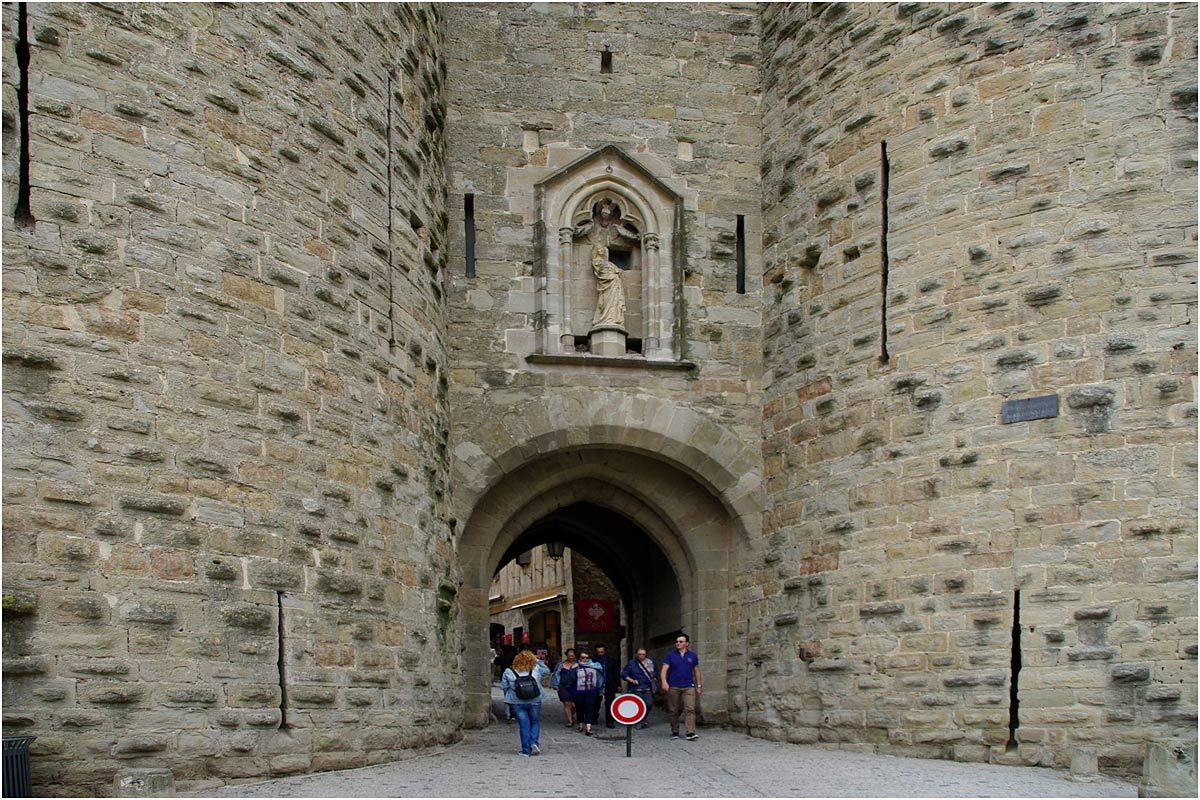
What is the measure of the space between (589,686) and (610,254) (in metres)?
4.24

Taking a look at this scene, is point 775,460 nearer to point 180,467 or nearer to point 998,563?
point 998,563

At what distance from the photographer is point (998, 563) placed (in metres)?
11.2

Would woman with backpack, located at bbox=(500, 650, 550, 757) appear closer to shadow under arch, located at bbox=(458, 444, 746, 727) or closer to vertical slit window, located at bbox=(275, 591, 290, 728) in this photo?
shadow under arch, located at bbox=(458, 444, 746, 727)

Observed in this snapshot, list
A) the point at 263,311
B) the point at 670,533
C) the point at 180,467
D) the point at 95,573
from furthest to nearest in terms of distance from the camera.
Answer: the point at 670,533, the point at 263,311, the point at 180,467, the point at 95,573

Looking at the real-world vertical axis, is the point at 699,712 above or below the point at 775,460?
below

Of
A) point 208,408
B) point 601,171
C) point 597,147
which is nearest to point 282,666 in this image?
point 208,408

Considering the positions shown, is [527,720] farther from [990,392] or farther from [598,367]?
[990,392]

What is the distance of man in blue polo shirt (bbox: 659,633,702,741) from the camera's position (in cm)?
1326

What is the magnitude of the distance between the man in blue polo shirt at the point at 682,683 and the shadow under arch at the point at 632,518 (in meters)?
0.65

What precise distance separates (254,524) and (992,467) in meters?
5.51

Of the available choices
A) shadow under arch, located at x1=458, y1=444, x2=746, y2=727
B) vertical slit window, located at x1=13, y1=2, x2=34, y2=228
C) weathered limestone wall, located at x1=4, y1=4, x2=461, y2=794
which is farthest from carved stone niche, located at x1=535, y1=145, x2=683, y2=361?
vertical slit window, located at x1=13, y1=2, x2=34, y2=228

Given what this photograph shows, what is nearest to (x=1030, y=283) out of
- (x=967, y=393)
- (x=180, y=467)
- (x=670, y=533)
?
(x=967, y=393)

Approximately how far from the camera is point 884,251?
1262 centimetres

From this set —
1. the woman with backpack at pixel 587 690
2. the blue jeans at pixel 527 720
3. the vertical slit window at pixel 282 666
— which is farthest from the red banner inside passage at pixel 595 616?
the vertical slit window at pixel 282 666
